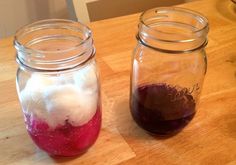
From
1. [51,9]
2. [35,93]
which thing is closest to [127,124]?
[35,93]

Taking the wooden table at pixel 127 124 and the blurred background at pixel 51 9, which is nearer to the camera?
the wooden table at pixel 127 124

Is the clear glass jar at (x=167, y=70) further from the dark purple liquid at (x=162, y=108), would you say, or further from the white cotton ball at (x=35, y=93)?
the white cotton ball at (x=35, y=93)

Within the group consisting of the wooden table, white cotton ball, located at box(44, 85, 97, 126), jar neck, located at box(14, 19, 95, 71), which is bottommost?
the wooden table

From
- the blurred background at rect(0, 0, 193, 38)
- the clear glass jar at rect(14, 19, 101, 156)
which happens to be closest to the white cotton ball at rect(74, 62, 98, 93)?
the clear glass jar at rect(14, 19, 101, 156)

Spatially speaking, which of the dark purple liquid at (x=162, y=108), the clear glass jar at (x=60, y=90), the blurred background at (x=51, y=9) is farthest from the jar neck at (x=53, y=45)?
the blurred background at (x=51, y=9)

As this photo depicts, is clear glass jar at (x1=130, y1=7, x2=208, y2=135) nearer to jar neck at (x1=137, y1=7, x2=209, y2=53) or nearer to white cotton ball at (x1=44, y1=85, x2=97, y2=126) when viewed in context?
jar neck at (x1=137, y1=7, x2=209, y2=53)

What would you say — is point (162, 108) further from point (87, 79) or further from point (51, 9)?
point (51, 9)

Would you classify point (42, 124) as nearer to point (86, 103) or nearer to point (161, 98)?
point (86, 103)

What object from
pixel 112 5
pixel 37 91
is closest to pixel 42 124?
pixel 37 91
